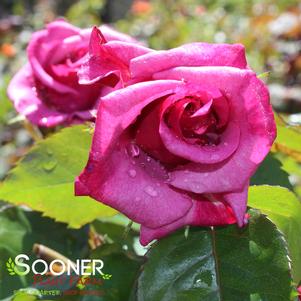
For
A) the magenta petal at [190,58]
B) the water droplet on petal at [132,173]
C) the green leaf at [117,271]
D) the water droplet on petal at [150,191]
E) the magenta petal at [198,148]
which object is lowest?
the green leaf at [117,271]

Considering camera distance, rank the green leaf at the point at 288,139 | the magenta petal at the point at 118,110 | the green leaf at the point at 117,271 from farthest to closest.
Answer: the green leaf at the point at 288,139 < the green leaf at the point at 117,271 < the magenta petal at the point at 118,110

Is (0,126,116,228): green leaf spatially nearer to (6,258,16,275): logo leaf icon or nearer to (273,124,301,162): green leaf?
(6,258,16,275): logo leaf icon

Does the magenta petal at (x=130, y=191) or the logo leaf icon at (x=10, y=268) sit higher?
the magenta petal at (x=130, y=191)

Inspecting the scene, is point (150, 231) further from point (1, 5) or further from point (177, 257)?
point (1, 5)

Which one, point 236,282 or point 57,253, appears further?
point 57,253

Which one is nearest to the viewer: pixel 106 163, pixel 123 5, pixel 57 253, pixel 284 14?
pixel 106 163

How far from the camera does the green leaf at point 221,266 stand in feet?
1.69

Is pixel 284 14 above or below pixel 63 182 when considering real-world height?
below

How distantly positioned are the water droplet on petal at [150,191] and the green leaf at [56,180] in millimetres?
136

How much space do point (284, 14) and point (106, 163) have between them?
6.90ft

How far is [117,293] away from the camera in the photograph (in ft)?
1.92

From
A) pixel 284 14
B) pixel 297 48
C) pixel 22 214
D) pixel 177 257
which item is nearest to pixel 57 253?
pixel 22 214

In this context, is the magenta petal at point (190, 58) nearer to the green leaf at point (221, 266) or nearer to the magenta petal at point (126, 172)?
the magenta petal at point (126, 172)

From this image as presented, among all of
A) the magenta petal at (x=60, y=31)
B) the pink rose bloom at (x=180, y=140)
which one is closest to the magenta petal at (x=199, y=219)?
the pink rose bloom at (x=180, y=140)
